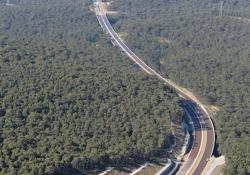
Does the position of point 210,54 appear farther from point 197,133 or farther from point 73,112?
point 73,112

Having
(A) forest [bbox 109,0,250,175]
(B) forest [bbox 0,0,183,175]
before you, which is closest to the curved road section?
(A) forest [bbox 109,0,250,175]

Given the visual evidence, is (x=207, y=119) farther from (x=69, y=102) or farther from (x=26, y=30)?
(x=26, y=30)

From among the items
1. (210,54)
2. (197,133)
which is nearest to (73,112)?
(197,133)

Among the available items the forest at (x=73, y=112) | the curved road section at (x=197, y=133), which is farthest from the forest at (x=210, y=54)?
the forest at (x=73, y=112)

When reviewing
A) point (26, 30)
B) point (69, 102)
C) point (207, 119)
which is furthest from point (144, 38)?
point (69, 102)

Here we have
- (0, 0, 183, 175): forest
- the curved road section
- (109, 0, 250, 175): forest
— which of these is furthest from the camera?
(109, 0, 250, 175): forest

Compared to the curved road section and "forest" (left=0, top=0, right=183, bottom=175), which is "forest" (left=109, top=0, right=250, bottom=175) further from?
"forest" (left=0, top=0, right=183, bottom=175)
